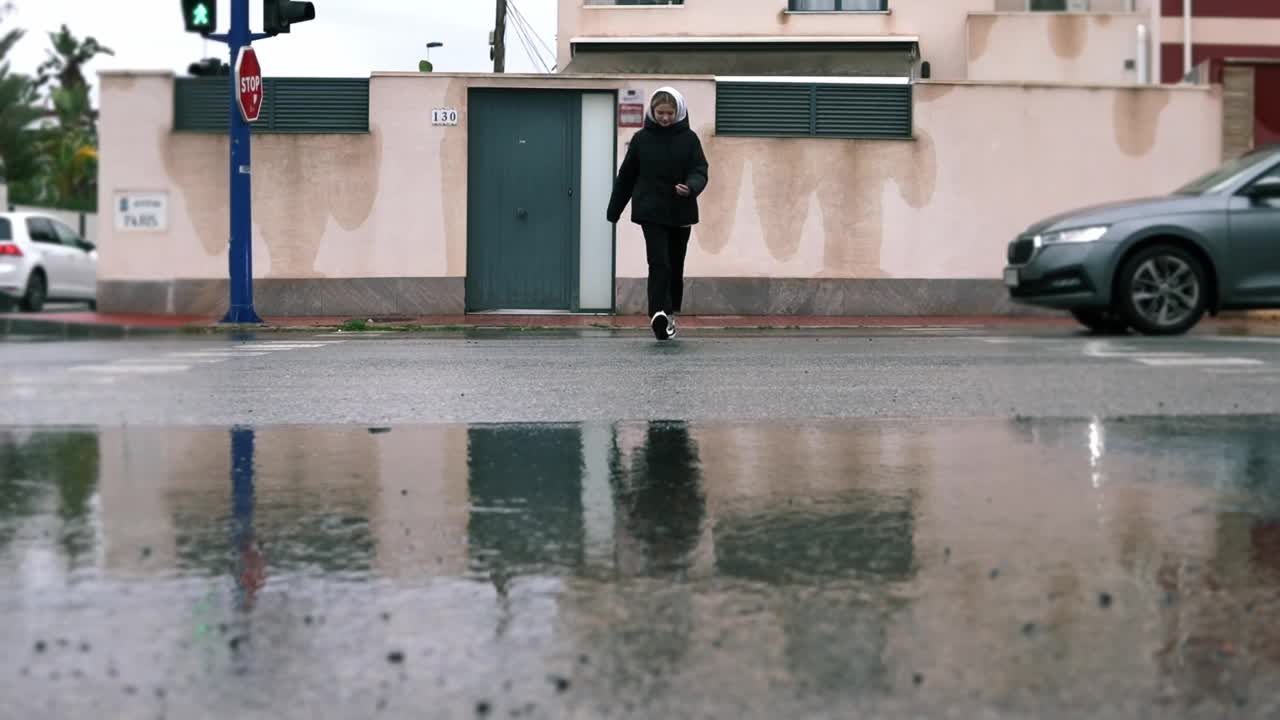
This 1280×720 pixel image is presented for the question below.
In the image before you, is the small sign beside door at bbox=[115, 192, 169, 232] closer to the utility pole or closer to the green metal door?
the green metal door

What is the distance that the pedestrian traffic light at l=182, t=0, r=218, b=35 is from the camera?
17.7 m

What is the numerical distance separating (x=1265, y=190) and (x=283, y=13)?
966cm

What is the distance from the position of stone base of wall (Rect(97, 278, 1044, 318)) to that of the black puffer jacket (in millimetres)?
6375

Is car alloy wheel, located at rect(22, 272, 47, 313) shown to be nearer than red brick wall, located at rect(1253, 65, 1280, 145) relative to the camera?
No

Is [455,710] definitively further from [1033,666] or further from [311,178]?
[311,178]

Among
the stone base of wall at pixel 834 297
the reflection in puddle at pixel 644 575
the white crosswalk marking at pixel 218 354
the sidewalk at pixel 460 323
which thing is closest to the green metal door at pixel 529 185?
the sidewalk at pixel 460 323

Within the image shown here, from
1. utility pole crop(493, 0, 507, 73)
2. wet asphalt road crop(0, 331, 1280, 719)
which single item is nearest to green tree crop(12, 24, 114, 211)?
utility pole crop(493, 0, 507, 73)

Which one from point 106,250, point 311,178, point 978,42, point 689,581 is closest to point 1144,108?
point 978,42

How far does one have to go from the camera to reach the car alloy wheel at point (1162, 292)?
557 inches

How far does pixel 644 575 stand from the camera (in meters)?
4.51

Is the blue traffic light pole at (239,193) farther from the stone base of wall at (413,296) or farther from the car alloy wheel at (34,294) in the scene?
the car alloy wheel at (34,294)

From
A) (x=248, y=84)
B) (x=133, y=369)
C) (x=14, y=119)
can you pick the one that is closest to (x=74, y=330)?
(x=248, y=84)

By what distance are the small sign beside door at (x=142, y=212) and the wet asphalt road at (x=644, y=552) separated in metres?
11.5

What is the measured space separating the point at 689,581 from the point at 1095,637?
1.05m
